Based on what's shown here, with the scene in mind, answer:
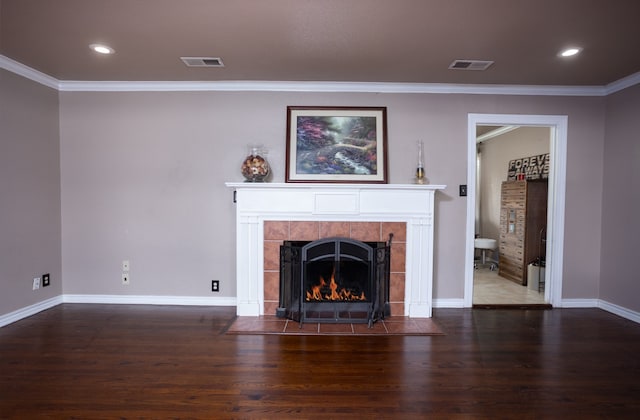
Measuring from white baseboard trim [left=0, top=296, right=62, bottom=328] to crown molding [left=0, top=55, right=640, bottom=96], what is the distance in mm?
2163

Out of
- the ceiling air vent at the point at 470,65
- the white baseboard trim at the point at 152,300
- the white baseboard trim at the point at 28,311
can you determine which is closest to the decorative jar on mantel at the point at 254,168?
the white baseboard trim at the point at 152,300

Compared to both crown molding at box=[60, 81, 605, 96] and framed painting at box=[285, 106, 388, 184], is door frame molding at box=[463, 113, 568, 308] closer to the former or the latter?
crown molding at box=[60, 81, 605, 96]

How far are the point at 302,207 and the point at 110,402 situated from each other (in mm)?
2011

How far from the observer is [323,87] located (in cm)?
347

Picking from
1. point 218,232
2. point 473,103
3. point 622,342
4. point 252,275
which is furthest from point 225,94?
point 622,342

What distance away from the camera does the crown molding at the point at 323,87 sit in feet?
11.4

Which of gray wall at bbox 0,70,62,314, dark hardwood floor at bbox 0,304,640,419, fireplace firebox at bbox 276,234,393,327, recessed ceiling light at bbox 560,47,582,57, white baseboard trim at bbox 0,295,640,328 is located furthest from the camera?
white baseboard trim at bbox 0,295,640,328

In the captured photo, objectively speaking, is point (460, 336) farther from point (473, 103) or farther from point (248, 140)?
point (248, 140)

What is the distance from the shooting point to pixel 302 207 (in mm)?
3273

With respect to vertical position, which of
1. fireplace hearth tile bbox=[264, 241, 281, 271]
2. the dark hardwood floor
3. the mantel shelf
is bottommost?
the dark hardwood floor

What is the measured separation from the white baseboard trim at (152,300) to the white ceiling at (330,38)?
2228mm

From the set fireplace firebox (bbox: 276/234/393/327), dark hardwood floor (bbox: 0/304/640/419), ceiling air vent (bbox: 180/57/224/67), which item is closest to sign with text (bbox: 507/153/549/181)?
dark hardwood floor (bbox: 0/304/640/419)

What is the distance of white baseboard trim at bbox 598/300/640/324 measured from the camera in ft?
10.7

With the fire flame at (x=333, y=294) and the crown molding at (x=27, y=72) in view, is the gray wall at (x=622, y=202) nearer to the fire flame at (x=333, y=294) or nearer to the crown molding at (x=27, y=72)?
the fire flame at (x=333, y=294)
